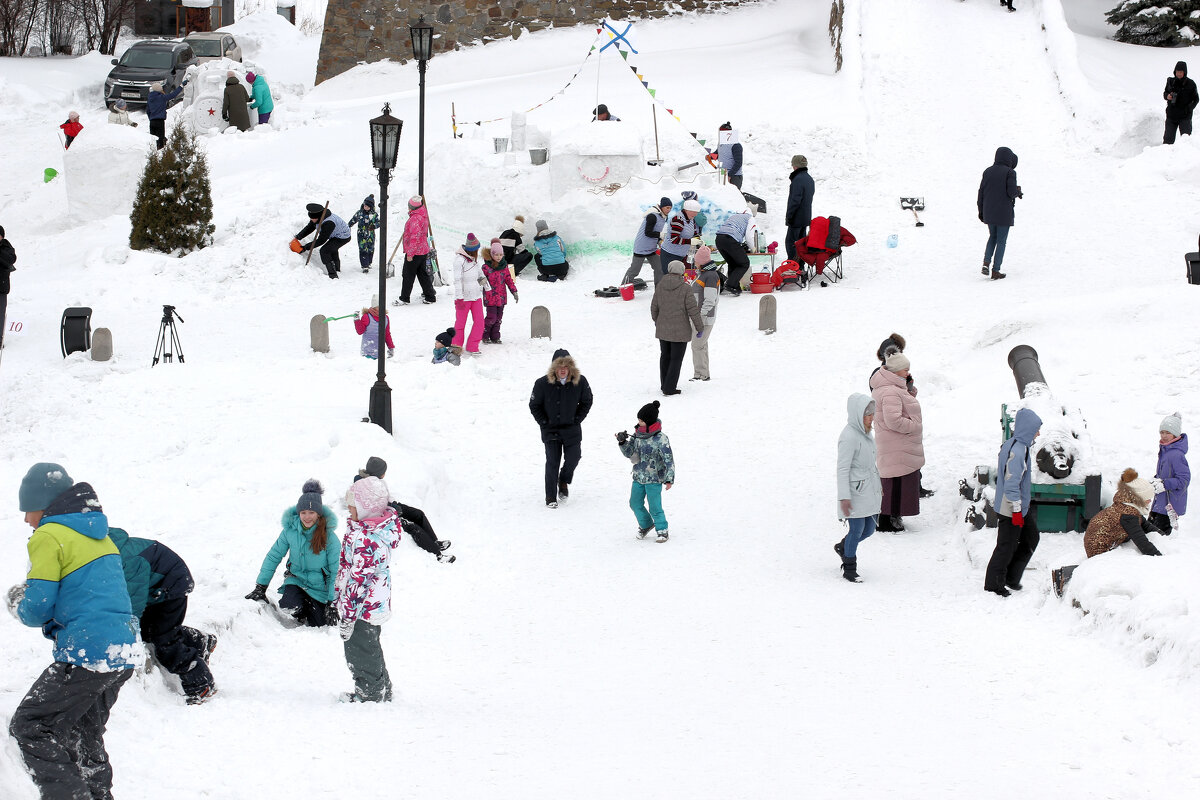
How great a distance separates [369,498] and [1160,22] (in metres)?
27.0

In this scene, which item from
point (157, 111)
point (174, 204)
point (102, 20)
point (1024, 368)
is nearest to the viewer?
point (1024, 368)

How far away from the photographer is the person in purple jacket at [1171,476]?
9.64 m

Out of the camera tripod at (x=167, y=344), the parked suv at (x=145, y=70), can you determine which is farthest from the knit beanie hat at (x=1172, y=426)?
the parked suv at (x=145, y=70)

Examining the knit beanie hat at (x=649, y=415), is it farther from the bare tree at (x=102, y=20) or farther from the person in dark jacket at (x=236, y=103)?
the bare tree at (x=102, y=20)

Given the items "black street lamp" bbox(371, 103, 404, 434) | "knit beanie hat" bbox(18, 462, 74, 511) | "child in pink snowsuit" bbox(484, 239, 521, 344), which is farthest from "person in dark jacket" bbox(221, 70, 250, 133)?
"knit beanie hat" bbox(18, 462, 74, 511)

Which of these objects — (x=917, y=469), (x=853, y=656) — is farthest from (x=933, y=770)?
(x=917, y=469)

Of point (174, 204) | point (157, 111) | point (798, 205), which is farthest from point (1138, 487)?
point (157, 111)

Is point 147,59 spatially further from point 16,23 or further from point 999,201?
point 999,201

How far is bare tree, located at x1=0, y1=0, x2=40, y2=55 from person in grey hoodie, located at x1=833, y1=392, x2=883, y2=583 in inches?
1342

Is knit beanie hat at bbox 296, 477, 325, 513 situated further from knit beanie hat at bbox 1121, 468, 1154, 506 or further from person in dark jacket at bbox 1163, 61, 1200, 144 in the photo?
person in dark jacket at bbox 1163, 61, 1200, 144

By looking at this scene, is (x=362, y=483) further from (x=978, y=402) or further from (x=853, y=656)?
(x=978, y=402)

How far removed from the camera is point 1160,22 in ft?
91.8

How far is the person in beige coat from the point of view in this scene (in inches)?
405

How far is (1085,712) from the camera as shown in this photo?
6.82 metres
